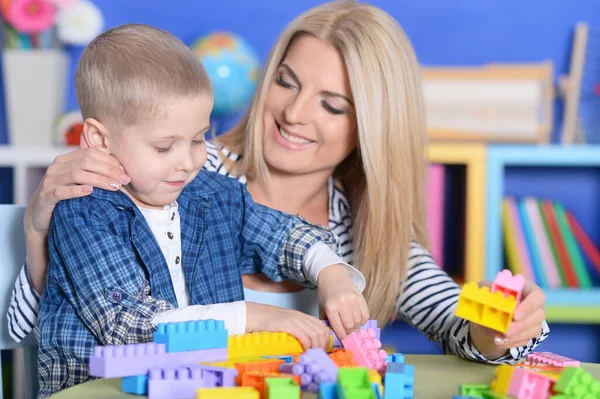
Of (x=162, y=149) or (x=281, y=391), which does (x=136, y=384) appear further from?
(x=162, y=149)

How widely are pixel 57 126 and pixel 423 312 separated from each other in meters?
1.35

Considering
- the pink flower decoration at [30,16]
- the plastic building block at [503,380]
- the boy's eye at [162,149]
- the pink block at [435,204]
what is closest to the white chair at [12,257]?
the boy's eye at [162,149]

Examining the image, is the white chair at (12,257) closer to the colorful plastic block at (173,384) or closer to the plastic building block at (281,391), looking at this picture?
the colorful plastic block at (173,384)

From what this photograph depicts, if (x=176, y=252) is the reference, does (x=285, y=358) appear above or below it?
below

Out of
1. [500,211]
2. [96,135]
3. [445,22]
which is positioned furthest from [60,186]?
[445,22]

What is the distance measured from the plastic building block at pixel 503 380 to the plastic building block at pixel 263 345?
0.88 ft

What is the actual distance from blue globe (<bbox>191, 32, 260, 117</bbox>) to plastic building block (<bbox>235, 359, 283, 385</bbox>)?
156cm

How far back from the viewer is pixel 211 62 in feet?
8.16

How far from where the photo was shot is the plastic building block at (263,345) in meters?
1.06

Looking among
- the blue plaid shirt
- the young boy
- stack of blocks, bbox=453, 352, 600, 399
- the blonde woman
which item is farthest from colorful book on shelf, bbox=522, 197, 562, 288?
stack of blocks, bbox=453, 352, 600, 399

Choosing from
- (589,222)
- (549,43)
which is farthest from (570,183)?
(549,43)

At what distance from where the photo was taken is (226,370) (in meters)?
0.97

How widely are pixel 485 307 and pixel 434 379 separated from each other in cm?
15

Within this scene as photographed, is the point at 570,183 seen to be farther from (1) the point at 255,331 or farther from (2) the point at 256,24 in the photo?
(1) the point at 255,331
